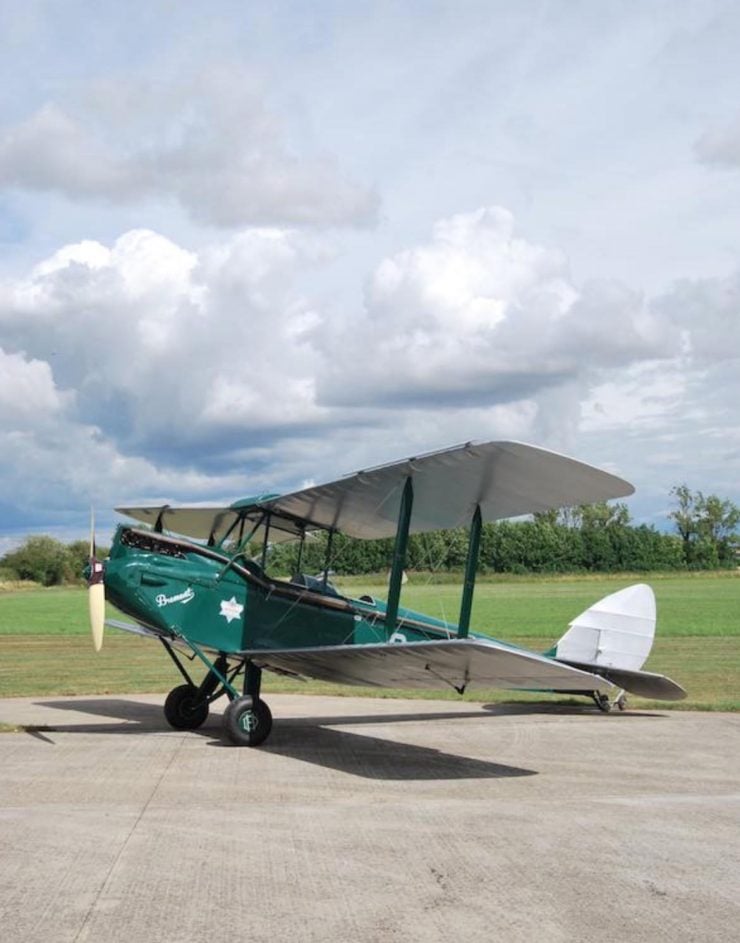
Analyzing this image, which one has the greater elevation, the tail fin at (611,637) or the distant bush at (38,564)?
the tail fin at (611,637)

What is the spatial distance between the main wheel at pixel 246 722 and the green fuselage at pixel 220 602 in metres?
0.73

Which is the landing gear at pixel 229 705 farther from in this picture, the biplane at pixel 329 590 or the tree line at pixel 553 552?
the tree line at pixel 553 552

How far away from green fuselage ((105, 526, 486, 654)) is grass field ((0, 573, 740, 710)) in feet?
4.06

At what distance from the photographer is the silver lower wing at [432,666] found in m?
Result: 9.09

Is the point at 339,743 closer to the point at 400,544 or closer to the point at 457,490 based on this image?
the point at 400,544

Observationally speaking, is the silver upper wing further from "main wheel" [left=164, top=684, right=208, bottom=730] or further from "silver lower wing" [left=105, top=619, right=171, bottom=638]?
"main wheel" [left=164, top=684, right=208, bottom=730]

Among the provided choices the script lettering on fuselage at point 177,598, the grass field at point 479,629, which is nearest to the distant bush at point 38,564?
the grass field at point 479,629

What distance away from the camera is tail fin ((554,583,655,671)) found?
14164mm

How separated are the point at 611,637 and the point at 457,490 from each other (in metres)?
4.06

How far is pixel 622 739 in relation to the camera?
12.1 m

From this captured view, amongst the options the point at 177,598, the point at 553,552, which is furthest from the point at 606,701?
the point at 553,552

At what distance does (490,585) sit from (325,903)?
7451 cm

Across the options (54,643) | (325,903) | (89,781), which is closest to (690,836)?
(325,903)

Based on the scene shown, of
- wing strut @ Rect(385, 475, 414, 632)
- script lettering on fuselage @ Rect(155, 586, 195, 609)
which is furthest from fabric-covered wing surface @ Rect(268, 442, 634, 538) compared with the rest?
script lettering on fuselage @ Rect(155, 586, 195, 609)
